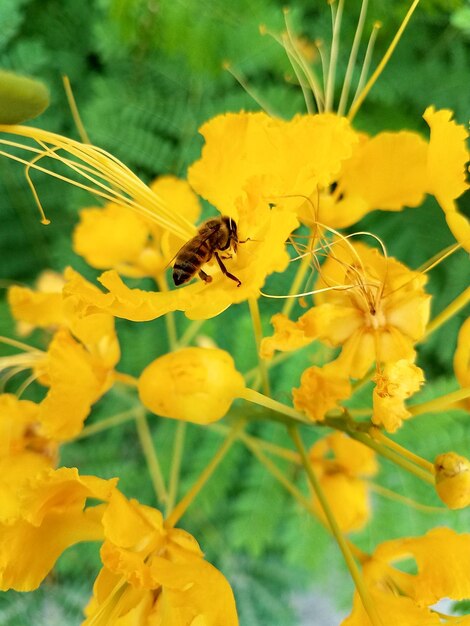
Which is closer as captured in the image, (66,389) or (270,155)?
(270,155)

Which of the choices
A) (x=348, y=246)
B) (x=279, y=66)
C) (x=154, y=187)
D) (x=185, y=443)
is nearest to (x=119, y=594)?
(x=348, y=246)

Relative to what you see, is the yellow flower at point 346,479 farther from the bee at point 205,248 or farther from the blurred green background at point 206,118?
the bee at point 205,248

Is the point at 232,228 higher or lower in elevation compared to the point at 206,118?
higher

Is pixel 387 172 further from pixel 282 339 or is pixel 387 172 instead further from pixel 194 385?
pixel 194 385

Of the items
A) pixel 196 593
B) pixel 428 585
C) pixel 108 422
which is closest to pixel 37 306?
pixel 108 422

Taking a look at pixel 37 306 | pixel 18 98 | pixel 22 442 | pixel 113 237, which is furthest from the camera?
pixel 113 237

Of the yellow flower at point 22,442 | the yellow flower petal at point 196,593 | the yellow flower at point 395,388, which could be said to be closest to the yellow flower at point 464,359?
the yellow flower at point 395,388
